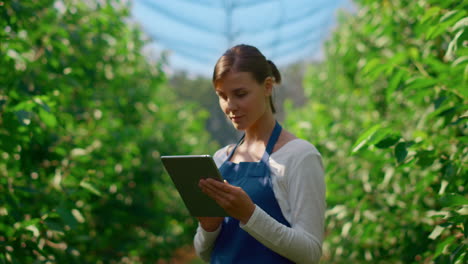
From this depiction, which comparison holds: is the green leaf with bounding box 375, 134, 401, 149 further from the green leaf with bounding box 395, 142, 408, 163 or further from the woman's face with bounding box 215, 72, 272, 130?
the woman's face with bounding box 215, 72, 272, 130

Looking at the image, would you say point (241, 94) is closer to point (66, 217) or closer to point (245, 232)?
point (245, 232)

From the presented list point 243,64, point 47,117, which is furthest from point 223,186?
point 47,117

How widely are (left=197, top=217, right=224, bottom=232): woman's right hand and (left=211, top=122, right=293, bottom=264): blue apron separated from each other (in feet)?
0.16

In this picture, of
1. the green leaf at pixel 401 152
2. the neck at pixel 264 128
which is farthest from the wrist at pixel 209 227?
the green leaf at pixel 401 152

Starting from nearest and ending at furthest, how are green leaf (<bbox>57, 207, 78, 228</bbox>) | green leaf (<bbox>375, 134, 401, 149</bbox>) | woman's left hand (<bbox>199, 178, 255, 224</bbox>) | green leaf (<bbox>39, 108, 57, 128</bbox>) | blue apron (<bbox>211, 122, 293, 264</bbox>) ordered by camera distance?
woman's left hand (<bbox>199, 178, 255, 224</bbox>), blue apron (<bbox>211, 122, 293, 264</bbox>), green leaf (<bbox>375, 134, 401, 149</bbox>), green leaf (<bbox>57, 207, 78, 228</bbox>), green leaf (<bbox>39, 108, 57, 128</bbox>)

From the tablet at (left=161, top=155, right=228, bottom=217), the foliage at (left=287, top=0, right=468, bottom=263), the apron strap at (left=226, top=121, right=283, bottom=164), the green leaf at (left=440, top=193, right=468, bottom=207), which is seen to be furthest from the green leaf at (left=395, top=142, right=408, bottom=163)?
the tablet at (left=161, top=155, right=228, bottom=217)

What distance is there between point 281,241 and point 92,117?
8.25ft

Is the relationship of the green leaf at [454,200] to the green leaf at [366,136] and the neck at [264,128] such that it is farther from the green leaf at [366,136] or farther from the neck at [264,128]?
the neck at [264,128]

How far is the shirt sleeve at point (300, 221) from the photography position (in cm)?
125

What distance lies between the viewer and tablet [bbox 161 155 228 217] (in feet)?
4.01

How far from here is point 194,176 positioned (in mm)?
1287

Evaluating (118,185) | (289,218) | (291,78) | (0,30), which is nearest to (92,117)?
(118,185)

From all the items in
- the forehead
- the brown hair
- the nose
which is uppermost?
the brown hair

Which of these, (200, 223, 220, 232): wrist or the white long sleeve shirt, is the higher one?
the white long sleeve shirt
